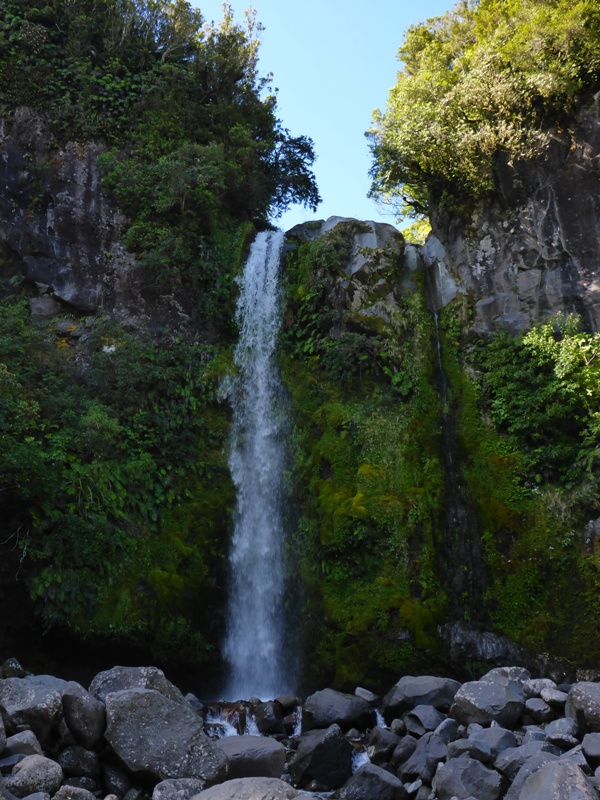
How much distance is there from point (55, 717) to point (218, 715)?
3.12 meters

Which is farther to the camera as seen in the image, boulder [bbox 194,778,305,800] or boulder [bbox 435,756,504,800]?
boulder [bbox 435,756,504,800]

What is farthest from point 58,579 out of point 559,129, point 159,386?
point 559,129

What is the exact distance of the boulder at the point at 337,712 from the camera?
8.87 metres

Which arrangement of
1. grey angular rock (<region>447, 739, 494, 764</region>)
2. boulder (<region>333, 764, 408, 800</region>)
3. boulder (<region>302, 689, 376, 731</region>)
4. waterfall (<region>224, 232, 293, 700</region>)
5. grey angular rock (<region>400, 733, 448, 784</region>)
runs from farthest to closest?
1. waterfall (<region>224, 232, 293, 700</region>)
2. boulder (<region>302, 689, 376, 731</region>)
3. grey angular rock (<region>400, 733, 448, 784</region>)
4. boulder (<region>333, 764, 408, 800</region>)
5. grey angular rock (<region>447, 739, 494, 764</region>)

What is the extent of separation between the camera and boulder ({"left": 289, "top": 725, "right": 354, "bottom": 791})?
762 centimetres

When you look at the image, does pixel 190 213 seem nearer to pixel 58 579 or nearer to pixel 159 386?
pixel 159 386

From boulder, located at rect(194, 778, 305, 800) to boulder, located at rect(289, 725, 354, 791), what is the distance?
7.58ft

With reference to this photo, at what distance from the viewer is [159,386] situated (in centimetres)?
1322

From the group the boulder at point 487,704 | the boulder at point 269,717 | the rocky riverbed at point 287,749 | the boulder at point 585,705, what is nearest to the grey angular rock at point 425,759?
the rocky riverbed at point 287,749

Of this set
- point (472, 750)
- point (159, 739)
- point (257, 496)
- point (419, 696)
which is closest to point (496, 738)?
point (472, 750)

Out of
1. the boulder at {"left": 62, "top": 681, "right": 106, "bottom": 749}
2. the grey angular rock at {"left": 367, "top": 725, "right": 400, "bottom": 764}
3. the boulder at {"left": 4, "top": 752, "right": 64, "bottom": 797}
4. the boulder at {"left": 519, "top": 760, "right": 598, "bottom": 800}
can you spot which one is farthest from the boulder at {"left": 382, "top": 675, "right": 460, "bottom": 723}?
the boulder at {"left": 4, "top": 752, "right": 64, "bottom": 797}

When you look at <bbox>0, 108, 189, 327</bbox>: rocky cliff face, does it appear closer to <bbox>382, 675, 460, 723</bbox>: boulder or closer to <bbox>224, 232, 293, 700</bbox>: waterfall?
<bbox>224, 232, 293, 700</bbox>: waterfall

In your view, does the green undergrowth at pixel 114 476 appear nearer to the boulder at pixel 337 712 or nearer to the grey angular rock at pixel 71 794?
the boulder at pixel 337 712

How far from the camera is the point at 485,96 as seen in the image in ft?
48.3
